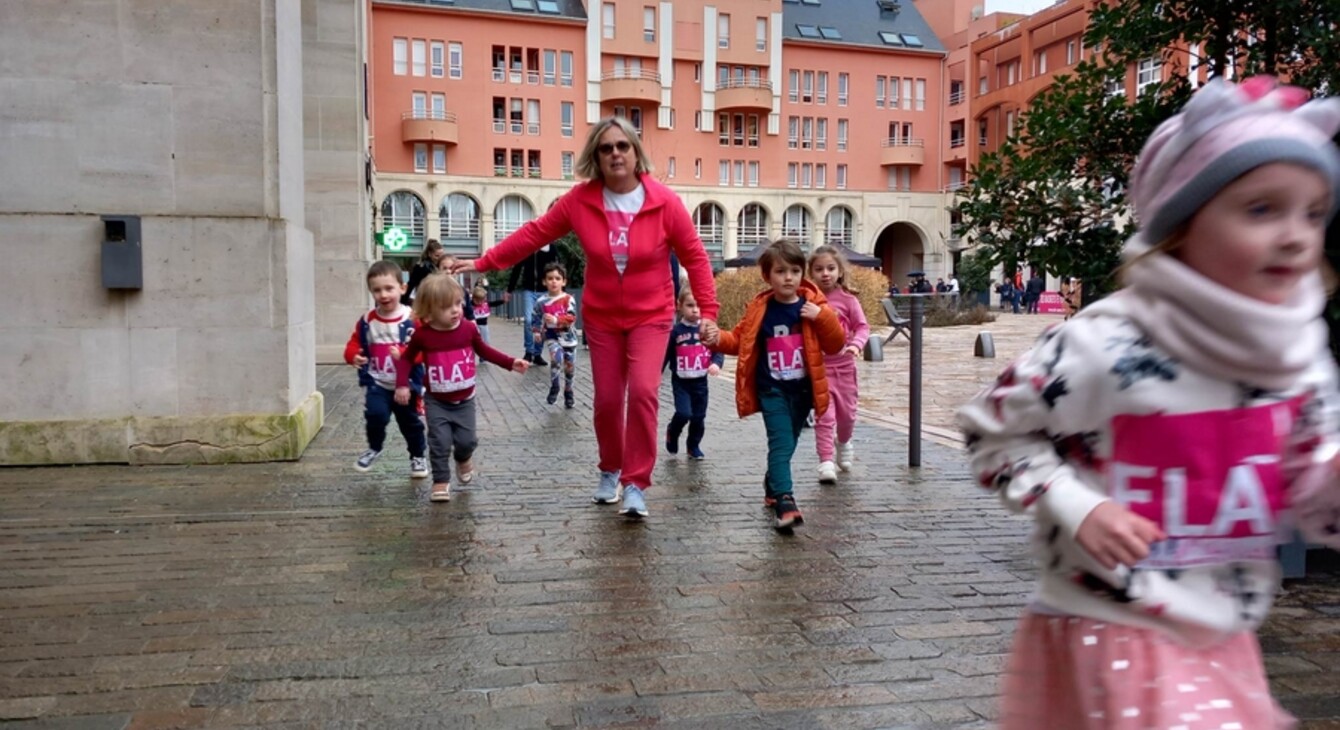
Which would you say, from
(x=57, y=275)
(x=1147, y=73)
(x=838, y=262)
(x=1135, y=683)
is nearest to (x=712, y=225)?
(x=838, y=262)

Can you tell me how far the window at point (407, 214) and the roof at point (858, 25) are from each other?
84.4ft

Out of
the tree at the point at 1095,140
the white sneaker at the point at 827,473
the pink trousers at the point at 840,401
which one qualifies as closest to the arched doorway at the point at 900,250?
the pink trousers at the point at 840,401

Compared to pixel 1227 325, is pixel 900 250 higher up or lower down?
higher up

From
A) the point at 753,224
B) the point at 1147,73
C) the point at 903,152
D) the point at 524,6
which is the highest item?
the point at 524,6

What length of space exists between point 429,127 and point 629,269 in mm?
59538

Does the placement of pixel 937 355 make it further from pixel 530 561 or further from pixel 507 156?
pixel 507 156

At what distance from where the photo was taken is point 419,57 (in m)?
64.1

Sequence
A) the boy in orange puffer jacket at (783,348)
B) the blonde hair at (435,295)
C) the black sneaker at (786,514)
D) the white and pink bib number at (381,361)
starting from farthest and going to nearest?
the white and pink bib number at (381,361)
the blonde hair at (435,295)
the boy in orange puffer jacket at (783,348)
the black sneaker at (786,514)

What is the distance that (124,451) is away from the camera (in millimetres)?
7207

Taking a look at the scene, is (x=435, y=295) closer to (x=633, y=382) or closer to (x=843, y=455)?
(x=633, y=382)

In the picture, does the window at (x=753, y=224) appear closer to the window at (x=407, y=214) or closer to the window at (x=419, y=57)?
the window at (x=407, y=214)

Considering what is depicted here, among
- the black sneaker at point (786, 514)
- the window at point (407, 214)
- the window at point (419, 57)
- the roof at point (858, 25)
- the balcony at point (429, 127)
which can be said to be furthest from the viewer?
the roof at point (858, 25)

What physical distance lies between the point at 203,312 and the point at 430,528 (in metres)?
2.74

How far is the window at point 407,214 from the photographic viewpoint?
64.1 meters
